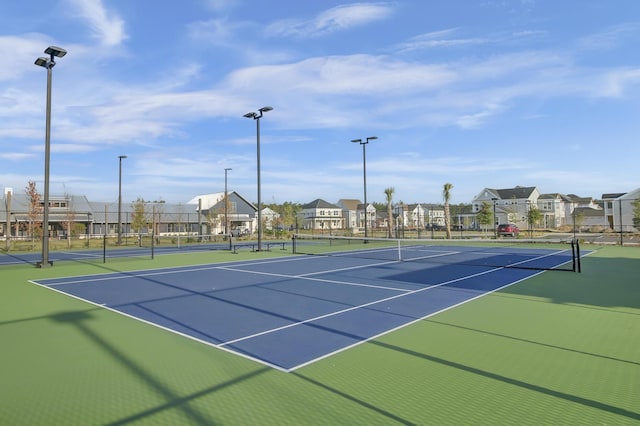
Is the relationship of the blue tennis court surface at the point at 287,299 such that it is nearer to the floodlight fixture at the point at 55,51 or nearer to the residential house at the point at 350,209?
the floodlight fixture at the point at 55,51

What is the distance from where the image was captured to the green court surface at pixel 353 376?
341cm

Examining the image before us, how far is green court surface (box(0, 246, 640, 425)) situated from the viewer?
134 inches

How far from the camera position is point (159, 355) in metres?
4.94

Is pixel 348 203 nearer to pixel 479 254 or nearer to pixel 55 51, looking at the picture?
pixel 479 254

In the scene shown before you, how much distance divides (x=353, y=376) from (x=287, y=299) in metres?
4.27

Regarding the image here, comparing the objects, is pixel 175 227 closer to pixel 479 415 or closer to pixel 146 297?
pixel 146 297

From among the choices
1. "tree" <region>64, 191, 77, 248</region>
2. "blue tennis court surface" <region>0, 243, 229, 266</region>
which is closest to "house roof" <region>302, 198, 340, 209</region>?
"tree" <region>64, 191, 77, 248</region>

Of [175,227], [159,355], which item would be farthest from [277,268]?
[175,227]

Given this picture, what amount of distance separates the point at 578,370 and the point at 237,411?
3466mm

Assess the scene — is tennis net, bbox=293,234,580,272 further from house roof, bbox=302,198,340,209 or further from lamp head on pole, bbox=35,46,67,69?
house roof, bbox=302,198,340,209

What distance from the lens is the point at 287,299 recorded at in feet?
27.5

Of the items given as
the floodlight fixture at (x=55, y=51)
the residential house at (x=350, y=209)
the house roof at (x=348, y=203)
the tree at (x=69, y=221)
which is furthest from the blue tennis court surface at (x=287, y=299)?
the house roof at (x=348, y=203)

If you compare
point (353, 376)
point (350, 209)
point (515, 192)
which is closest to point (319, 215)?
point (350, 209)

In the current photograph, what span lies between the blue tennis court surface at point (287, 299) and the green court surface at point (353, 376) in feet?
1.41
